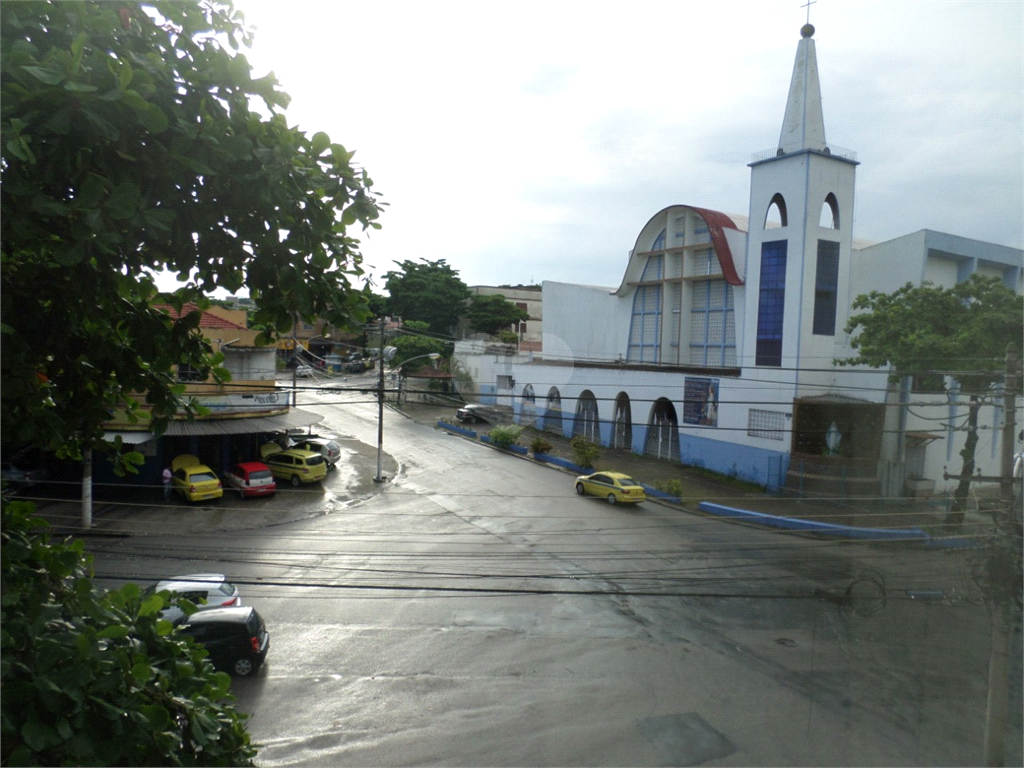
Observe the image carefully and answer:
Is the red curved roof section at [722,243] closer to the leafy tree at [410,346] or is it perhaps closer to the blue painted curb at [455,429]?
the leafy tree at [410,346]

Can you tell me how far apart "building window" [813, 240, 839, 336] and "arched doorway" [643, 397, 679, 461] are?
520 centimetres

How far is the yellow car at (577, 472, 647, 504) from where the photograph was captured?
17.3m

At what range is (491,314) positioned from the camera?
28.1 m

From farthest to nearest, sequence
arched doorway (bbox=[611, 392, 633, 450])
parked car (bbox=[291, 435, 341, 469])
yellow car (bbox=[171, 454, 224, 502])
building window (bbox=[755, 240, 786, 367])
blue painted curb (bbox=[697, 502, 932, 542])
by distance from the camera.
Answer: arched doorway (bbox=[611, 392, 633, 450]) → parked car (bbox=[291, 435, 341, 469]) → building window (bbox=[755, 240, 786, 367]) → yellow car (bbox=[171, 454, 224, 502]) → blue painted curb (bbox=[697, 502, 932, 542])

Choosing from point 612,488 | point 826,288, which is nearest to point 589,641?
point 612,488

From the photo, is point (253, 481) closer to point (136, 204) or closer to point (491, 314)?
point (491, 314)

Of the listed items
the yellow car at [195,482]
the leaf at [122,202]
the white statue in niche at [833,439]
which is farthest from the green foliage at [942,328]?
the yellow car at [195,482]

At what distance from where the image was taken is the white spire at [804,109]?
19281 mm

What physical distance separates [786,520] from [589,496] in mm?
4624

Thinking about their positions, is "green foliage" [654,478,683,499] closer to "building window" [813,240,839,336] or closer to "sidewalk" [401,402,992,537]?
"sidewalk" [401,402,992,537]

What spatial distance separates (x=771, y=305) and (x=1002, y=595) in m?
14.8

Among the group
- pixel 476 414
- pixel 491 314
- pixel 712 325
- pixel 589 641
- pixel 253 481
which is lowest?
pixel 589 641

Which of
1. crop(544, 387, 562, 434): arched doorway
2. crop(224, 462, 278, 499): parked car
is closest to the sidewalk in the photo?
crop(544, 387, 562, 434): arched doorway

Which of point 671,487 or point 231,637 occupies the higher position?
point 671,487
